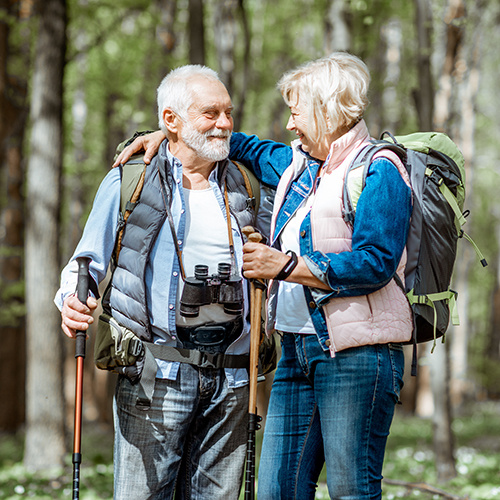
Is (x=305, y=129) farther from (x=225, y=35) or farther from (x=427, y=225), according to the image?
(x=225, y=35)

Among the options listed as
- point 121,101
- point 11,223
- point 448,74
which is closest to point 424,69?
point 448,74

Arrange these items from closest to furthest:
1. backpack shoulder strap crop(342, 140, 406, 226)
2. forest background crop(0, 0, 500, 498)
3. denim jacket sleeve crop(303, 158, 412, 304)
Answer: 1. denim jacket sleeve crop(303, 158, 412, 304)
2. backpack shoulder strap crop(342, 140, 406, 226)
3. forest background crop(0, 0, 500, 498)

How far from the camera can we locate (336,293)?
2.47 meters

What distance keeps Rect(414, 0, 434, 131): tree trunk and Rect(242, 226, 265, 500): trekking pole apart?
4917 mm

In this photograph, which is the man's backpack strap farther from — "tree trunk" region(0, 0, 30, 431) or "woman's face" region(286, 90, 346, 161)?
"tree trunk" region(0, 0, 30, 431)

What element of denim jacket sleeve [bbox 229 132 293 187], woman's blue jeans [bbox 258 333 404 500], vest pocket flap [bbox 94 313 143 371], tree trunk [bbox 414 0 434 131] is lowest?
woman's blue jeans [bbox 258 333 404 500]

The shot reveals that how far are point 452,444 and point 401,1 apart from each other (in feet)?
32.9

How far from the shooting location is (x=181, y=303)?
9.19 feet

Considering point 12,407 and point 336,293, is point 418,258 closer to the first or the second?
point 336,293

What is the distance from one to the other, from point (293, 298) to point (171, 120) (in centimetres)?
107

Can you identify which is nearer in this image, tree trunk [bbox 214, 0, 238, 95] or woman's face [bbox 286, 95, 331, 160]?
woman's face [bbox 286, 95, 331, 160]

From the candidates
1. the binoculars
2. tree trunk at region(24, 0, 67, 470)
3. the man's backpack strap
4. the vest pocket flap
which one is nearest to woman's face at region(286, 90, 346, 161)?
the binoculars

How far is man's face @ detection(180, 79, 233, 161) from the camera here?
2945 mm

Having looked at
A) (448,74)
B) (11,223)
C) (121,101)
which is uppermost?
(121,101)
